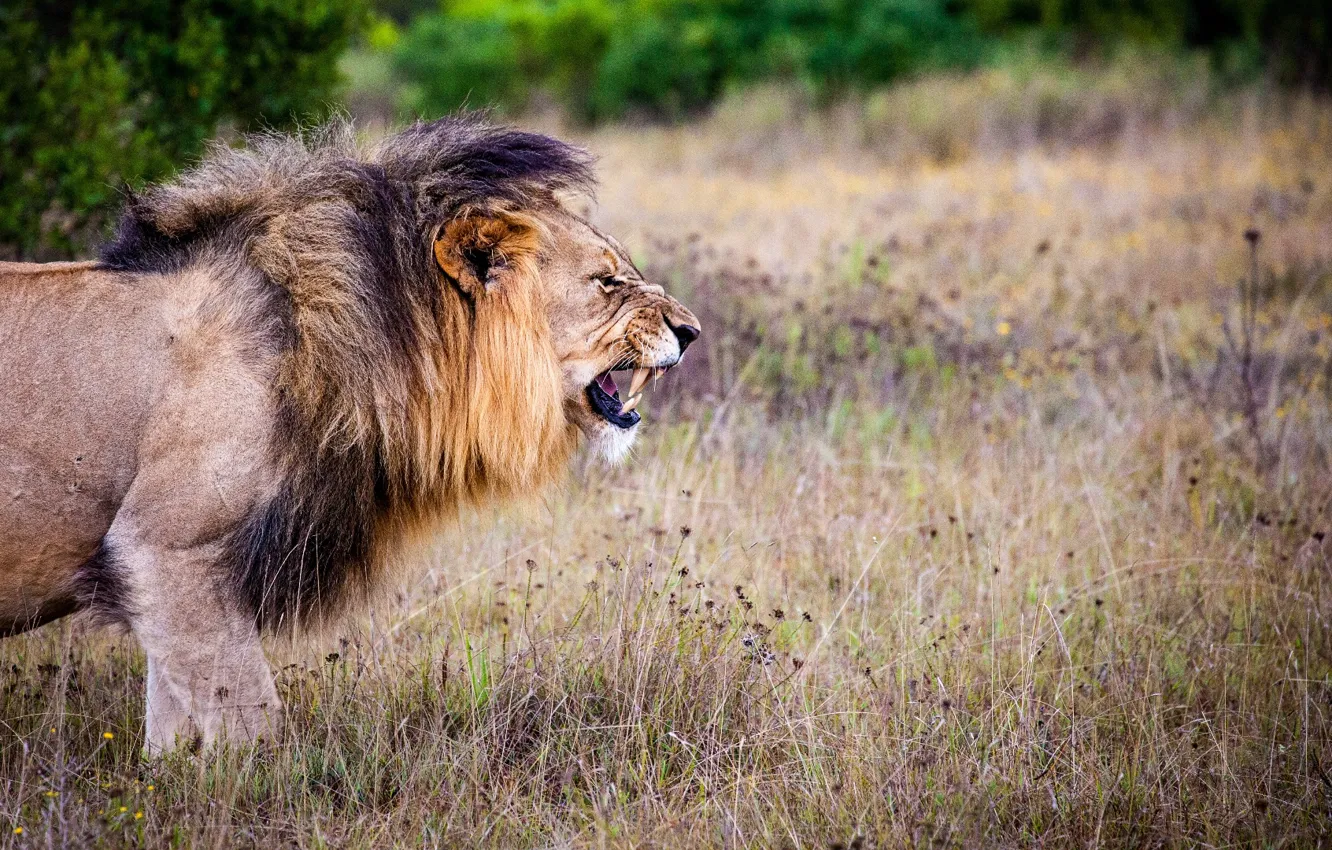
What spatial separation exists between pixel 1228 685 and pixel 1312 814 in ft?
2.68

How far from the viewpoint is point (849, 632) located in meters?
3.99

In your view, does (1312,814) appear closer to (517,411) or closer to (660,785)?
(660,785)

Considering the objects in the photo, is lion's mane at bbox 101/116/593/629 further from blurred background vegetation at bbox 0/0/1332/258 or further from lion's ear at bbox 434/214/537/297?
blurred background vegetation at bbox 0/0/1332/258

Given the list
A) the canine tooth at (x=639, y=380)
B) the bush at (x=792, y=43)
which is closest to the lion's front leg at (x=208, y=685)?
the canine tooth at (x=639, y=380)

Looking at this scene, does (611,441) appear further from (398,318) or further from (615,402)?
(398,318)

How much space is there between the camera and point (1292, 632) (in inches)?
168

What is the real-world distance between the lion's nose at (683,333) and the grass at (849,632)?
59 cm

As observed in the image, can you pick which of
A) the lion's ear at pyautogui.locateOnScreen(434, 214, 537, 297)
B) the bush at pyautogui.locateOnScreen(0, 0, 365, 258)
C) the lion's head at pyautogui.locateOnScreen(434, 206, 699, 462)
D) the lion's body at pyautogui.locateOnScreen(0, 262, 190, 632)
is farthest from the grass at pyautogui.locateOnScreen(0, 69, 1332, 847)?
the bush at pyautogui.locateOnScreen(0, 0, 365, 258)

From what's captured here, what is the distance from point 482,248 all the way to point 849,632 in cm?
169

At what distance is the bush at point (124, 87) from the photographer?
5.71 m

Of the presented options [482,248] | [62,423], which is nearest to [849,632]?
[482,248]

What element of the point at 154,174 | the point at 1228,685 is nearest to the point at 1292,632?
the point at 1228,685

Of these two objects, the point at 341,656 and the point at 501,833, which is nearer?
the point at 501,833

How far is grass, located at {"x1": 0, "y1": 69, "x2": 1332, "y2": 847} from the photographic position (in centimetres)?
309
